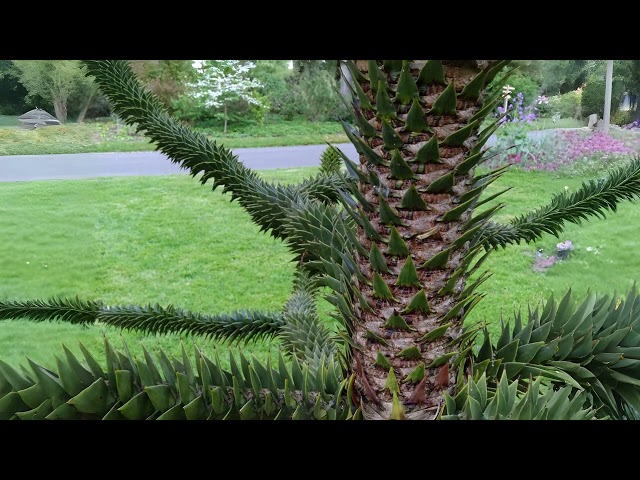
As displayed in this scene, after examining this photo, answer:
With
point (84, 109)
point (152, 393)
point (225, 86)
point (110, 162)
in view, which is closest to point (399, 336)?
point (152, 393)

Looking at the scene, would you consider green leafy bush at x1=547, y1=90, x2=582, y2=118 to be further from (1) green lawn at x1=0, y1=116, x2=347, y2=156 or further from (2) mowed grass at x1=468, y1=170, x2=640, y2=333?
(1) green lawn at x1=0, y1=116, x2=347, y2=156

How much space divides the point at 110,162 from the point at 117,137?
702 mm

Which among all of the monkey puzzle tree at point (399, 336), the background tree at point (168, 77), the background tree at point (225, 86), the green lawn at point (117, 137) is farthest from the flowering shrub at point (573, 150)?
the monkey puzzle tree at point (399, 336)

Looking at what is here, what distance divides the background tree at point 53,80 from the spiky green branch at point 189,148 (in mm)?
998

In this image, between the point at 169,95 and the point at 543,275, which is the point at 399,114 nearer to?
the point at 169,95

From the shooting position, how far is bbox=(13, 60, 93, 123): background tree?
1.81 meters

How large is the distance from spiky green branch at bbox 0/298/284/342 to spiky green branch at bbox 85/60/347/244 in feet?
0.64

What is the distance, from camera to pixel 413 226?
43 centimetres

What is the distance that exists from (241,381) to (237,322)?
1.80ft

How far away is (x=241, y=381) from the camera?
0.50 metres

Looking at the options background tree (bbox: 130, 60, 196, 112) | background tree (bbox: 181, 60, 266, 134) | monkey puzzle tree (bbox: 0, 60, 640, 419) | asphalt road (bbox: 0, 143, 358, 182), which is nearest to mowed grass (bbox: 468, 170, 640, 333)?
asphalt road (bbox: 0, 143, 358, 182)

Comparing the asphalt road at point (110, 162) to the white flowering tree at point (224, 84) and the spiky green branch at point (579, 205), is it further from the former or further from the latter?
the spiky green branch at point (579, 205)

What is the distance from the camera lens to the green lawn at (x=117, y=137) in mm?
2322

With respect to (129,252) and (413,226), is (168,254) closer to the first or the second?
(129,252)
